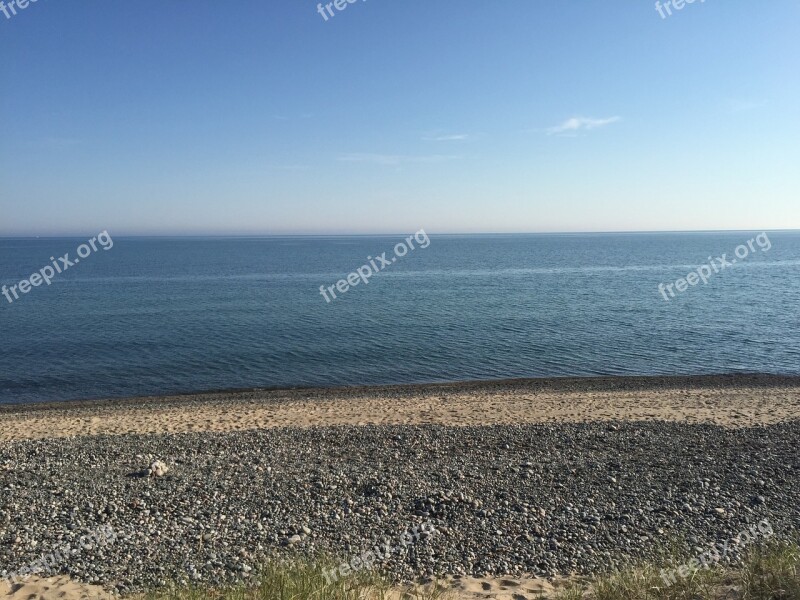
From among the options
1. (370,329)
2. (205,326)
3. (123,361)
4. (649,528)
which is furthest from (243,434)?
(205,326)

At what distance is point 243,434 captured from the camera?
16969 millimetres

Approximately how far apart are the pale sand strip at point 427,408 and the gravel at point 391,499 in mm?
3412

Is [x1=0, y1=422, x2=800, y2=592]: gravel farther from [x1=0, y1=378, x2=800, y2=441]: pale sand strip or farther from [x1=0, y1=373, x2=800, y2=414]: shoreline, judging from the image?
[x1=0, y1=373, x2=800, y2=414]: shoreline

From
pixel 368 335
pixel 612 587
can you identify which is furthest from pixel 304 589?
pixel 368 335

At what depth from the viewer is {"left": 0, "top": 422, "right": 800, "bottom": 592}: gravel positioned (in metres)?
9.22

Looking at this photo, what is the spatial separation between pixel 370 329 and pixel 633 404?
22970 mm

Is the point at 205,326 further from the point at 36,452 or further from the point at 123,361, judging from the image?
the point at 36,452

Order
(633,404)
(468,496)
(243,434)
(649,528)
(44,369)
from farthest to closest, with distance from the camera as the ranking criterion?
1. (44,369)
2. (633,404)
3. (243,434)
4. (468,496)
5. (649,528)

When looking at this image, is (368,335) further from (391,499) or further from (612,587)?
(612,587)

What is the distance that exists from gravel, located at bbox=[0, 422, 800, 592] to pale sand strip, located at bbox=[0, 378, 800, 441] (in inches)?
134

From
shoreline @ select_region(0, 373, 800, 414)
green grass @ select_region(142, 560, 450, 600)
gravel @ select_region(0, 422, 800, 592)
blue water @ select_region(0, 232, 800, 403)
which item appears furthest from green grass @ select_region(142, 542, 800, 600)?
blue water @ select_region(0, 232, 800, 403)

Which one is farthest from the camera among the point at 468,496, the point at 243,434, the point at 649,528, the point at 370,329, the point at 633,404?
the point at 370,329

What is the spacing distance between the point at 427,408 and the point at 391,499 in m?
11.2

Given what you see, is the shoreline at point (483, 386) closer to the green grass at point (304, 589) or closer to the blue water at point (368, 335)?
the blue water at point (368, 335)
